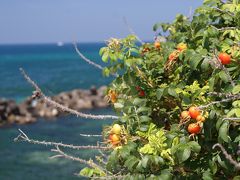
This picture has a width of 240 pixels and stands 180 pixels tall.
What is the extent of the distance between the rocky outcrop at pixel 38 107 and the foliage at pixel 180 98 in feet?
71.2

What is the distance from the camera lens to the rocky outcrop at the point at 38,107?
27.3m

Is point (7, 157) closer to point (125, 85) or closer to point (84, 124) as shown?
point (84, 124)

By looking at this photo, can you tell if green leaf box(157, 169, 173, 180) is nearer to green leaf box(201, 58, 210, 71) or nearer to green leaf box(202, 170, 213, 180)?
green leaf box(202, 170, 213, 180)

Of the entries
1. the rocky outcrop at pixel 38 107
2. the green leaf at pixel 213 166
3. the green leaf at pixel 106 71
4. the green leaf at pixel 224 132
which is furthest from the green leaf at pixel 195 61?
the rocky outcrop at pixel 38 107

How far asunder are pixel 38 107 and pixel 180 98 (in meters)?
28.4

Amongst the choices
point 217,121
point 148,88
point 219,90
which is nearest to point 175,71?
point 148,88

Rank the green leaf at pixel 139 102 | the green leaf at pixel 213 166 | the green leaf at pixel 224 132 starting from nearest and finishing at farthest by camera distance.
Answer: the green leaf at pixel 224 132
the green leaf at pixel 213 166
the green leaf at pixel 139 102

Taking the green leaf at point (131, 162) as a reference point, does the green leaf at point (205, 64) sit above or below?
above

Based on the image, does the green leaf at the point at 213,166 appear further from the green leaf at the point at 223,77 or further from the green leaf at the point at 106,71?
the green leaf at the point at 106,71

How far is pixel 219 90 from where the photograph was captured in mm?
3047

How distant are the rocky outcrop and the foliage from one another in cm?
2171

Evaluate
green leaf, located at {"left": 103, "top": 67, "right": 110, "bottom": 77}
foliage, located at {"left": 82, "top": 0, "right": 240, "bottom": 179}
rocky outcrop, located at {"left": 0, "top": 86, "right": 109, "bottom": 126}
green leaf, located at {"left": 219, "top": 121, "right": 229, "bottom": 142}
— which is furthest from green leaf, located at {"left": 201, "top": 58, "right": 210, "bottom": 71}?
rocky outcrop, located at {"left": 0, "top": 86, "right": 109, "bottom": 126}

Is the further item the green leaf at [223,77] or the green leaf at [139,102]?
the green leaf at [139,102]

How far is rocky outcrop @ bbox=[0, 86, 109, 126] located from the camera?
27.3m
